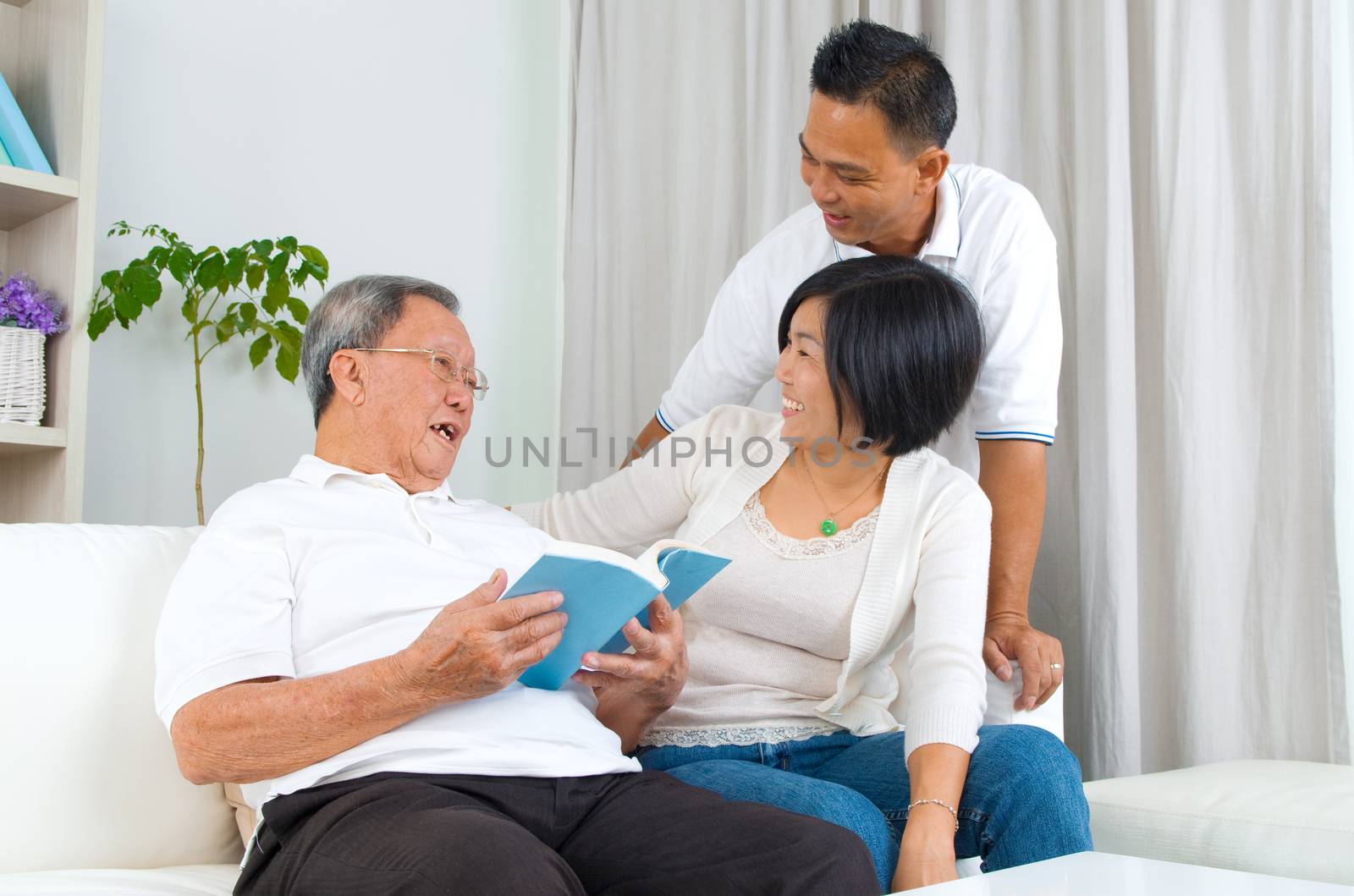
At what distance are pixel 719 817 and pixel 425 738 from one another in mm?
317

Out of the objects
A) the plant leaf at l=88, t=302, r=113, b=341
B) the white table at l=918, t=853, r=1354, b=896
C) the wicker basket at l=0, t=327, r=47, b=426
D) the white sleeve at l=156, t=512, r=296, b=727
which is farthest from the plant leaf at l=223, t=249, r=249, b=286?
the white table at l=918, t=853, r=1354, b=896

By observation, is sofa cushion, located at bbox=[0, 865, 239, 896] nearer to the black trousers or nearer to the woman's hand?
the black trousers

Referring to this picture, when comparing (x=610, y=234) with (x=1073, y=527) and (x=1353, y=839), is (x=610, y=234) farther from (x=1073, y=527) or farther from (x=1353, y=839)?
(x=1353, y=839)

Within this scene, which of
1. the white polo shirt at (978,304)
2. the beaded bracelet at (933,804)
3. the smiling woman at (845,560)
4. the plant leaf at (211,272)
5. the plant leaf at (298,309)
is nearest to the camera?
the beaded bracelet at (933,804)

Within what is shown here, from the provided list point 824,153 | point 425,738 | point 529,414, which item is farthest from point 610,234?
point 425,738

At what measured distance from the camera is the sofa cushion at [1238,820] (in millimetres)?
1373

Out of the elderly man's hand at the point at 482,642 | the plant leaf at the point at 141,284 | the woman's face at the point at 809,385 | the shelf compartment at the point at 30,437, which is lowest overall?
the elderly man's hand at the point at 482,642

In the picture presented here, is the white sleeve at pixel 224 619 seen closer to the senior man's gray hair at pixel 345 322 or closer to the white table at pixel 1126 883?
the senior man's gray hair at pixel 345 322

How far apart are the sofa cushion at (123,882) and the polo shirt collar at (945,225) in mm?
1266

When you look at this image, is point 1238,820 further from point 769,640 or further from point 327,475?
point 327,475

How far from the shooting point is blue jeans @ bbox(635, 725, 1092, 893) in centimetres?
132

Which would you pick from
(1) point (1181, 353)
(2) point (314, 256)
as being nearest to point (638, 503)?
(1) point (1181, 353)

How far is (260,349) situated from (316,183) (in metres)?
0.54

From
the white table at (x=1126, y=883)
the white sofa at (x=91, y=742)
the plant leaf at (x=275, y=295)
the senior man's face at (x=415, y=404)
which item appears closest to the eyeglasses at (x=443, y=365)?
the senior man's face at (x=415, y=404)
